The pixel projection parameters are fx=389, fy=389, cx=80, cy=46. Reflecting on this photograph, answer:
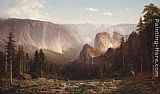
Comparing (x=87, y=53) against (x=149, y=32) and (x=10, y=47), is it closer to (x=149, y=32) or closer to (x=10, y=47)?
(x=149, y=32)

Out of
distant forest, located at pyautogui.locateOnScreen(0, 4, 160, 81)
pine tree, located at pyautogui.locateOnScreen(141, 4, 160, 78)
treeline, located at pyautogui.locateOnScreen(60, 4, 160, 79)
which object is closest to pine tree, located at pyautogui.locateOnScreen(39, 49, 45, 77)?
distant forest, located at pyautogui.locateOnScreen(0, 4, 160, 81)

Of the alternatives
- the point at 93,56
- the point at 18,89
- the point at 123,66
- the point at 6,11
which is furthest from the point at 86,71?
the point at 6,11

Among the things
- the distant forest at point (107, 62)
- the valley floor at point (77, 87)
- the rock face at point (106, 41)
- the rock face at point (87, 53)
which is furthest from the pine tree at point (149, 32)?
the rock face at point (87, 53)

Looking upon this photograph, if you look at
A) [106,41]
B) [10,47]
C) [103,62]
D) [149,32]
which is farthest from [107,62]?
[10,47]

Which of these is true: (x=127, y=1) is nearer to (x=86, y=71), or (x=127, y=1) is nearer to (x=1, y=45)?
(x=86, y=71)

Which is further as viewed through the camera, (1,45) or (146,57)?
(146,57)

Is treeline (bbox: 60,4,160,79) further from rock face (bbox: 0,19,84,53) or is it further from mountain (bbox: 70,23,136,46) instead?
rock face (bbox: 0,19,84,53)

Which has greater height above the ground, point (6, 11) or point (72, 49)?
point (6, 11)

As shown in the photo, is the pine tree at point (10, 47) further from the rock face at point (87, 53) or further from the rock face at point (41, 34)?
the rock face at point (87, 53)
